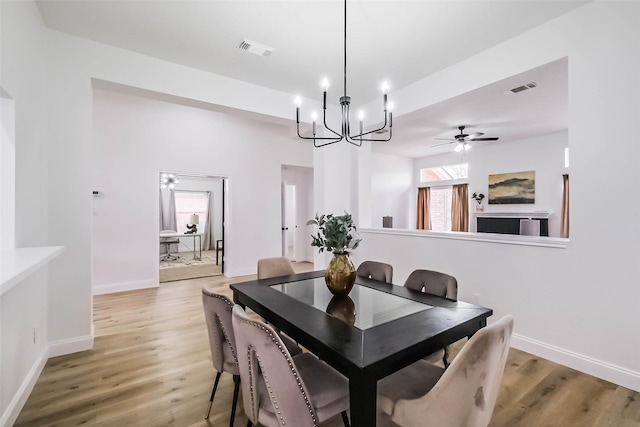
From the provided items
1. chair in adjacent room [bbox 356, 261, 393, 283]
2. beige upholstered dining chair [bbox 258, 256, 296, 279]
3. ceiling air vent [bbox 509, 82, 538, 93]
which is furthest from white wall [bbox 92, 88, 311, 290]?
ceiling air vent [bbox 509, 82, 538, 93]

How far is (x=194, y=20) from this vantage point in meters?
2.51

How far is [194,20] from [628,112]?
3.49 metres

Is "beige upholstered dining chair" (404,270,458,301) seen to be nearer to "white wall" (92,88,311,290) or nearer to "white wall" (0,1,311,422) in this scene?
A: "white wall" (0,1,311,422)

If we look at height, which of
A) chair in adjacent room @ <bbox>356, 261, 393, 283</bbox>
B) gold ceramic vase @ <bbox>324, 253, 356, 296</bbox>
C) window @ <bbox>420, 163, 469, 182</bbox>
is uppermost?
window @ <bbox>420, 163, 469, 182</bbox>

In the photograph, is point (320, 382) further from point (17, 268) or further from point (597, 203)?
point (597, 203)

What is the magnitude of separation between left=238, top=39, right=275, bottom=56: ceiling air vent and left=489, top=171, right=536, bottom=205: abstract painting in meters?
6.10

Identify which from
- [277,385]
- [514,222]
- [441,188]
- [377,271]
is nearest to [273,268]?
[377,271]

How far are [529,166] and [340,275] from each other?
640cm

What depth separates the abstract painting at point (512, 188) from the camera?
632cm

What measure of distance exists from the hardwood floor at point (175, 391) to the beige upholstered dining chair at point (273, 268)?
0.88 meters

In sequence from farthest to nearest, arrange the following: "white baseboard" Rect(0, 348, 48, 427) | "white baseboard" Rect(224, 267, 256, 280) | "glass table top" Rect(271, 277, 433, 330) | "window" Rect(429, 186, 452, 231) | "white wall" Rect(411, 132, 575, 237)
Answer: "window" Rect(429, 186, 452, 231) < "white wall" Rect(411, 132, 575, 237) < "white baseboard" Rect(224, 267, 256, 280) < "white baseboard" Rect(0, 348, 48, 427) < "glass table top" Rect(271, 277, 433, 330)

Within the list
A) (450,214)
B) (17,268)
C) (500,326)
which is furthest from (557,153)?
(17,268)

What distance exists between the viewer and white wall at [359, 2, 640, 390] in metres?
2.14

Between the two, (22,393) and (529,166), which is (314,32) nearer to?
(22,393)
